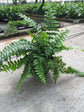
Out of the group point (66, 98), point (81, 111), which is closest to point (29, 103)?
point (66, 98)

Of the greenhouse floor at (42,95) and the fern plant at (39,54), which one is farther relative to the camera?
the fern plant at (39,54)

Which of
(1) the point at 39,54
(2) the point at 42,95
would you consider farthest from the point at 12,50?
(2) the point at 42,95

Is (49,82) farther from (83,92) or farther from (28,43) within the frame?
(28,43)

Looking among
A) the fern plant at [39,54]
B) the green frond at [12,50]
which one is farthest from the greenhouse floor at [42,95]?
the green frond at [12,50]

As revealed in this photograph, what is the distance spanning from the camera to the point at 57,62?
7.75 ft

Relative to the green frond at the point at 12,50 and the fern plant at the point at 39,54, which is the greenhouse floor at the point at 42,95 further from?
the green frond at the point at 12,50

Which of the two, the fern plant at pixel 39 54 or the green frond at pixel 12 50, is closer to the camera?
the green frond at pixel 12 50

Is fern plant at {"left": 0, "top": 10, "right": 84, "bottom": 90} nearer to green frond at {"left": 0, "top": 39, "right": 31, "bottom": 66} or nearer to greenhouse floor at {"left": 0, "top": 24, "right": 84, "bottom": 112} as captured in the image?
green frond at {"left": 0, "top": 39, "right": 31, "bottom": 66}

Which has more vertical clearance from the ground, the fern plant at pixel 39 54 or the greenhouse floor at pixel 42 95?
the fern plant at pixel 39 54

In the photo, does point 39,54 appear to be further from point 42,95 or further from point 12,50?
point 42,95

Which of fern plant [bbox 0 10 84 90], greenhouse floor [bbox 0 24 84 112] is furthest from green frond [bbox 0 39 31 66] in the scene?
greenhouse floor [bbox 0 24 84 112]

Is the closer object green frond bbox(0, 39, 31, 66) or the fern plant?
green frond bbox(0, 39, 31, 66)

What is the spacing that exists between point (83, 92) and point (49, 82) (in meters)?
0.61

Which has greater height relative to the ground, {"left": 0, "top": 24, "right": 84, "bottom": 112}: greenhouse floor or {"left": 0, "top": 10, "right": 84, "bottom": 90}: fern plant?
{"left": 0, "top": 10, "right": 84, "bottom": 90}: fern plant
